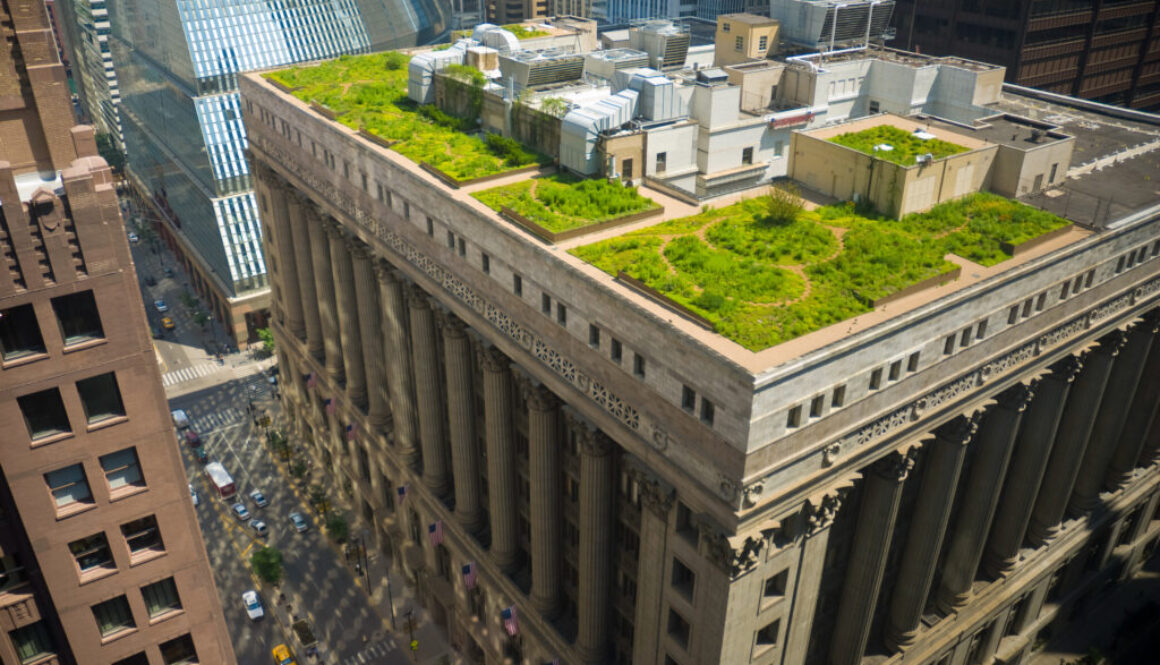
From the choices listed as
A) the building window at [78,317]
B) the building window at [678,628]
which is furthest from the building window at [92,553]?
the building window at [678,628]

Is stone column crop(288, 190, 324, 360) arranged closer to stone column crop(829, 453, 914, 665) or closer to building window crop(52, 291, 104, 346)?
stone column crop(829, 453, 914, 665)

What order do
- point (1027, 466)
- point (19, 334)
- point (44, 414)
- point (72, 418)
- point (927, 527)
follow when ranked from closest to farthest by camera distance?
point (19, 334) → point (44, 414) → point (72, 418) → point (927, 527) → point (1027, 466)

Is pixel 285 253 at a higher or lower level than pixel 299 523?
higher

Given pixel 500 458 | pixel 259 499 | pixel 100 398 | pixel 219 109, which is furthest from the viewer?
pixel 219 109

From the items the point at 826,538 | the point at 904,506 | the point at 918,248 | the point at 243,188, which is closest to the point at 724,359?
the point at 826,538

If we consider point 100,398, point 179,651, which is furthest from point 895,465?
point 100,398

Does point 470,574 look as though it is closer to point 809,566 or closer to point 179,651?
point 809,566
